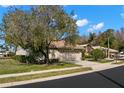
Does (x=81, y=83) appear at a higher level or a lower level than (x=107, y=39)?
lower

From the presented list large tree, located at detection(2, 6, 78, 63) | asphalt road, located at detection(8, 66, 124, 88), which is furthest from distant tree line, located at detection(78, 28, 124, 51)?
asphalt road, located at detection(8, 66, 124, 88)

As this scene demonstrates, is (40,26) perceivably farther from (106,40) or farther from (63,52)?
(106,40)

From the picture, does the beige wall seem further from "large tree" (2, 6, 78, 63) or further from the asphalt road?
the asphalt road

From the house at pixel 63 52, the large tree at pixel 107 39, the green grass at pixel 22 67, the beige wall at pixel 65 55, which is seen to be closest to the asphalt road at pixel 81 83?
the green grass at pixel 22 67

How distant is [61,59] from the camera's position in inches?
1774

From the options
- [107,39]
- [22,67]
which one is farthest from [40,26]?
[107,39]

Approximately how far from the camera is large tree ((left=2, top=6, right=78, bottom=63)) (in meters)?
31.8

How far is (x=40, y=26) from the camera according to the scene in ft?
103

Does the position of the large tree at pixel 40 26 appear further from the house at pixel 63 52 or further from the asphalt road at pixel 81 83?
the asphalt road at pixel 81 83

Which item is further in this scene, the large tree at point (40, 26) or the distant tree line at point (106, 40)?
A: the distant tree line at point (106, 40)

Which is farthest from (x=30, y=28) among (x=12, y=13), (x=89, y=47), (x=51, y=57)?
(x=89, y=47)

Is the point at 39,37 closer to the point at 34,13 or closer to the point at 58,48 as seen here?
the point at 34,13

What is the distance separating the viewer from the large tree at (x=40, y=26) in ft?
104

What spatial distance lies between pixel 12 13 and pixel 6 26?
175cm
